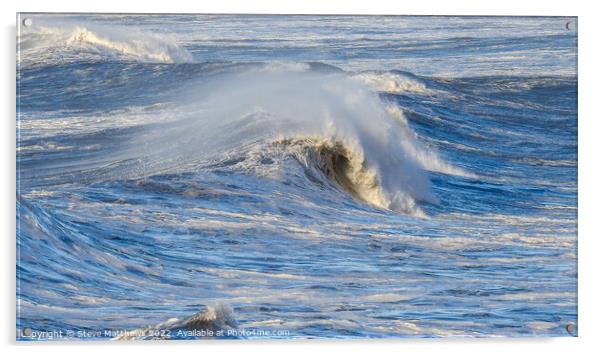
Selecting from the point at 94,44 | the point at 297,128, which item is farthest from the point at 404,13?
the point at 94,44

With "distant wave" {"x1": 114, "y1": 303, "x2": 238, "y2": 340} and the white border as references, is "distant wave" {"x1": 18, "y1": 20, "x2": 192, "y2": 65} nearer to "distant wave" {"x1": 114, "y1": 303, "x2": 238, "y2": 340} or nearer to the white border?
the white border

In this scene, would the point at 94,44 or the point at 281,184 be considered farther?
the point at 281,184

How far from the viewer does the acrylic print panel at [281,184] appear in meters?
5.71

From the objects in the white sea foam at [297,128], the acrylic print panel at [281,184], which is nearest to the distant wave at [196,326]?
the acrylic print panel at [281,184]

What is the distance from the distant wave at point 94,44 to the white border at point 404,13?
0.24 feet

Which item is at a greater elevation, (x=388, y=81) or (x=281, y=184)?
(x=388, y=81)

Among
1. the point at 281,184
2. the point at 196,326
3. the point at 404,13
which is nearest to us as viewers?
the point at 196,326

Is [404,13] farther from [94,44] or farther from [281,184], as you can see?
[94,44]

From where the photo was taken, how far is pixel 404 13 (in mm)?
5816

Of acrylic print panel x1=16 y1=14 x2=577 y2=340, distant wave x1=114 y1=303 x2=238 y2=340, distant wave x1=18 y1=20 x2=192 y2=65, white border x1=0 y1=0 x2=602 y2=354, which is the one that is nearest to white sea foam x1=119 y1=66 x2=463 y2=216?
acrylic print panel x1=16 y1=14 x2=577 y2=340

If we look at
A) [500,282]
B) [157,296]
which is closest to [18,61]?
[157,296]

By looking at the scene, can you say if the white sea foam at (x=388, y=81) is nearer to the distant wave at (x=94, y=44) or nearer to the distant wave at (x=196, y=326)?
the distant wave at (x=94, y=44)

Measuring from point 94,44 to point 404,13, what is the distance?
1.29 m
